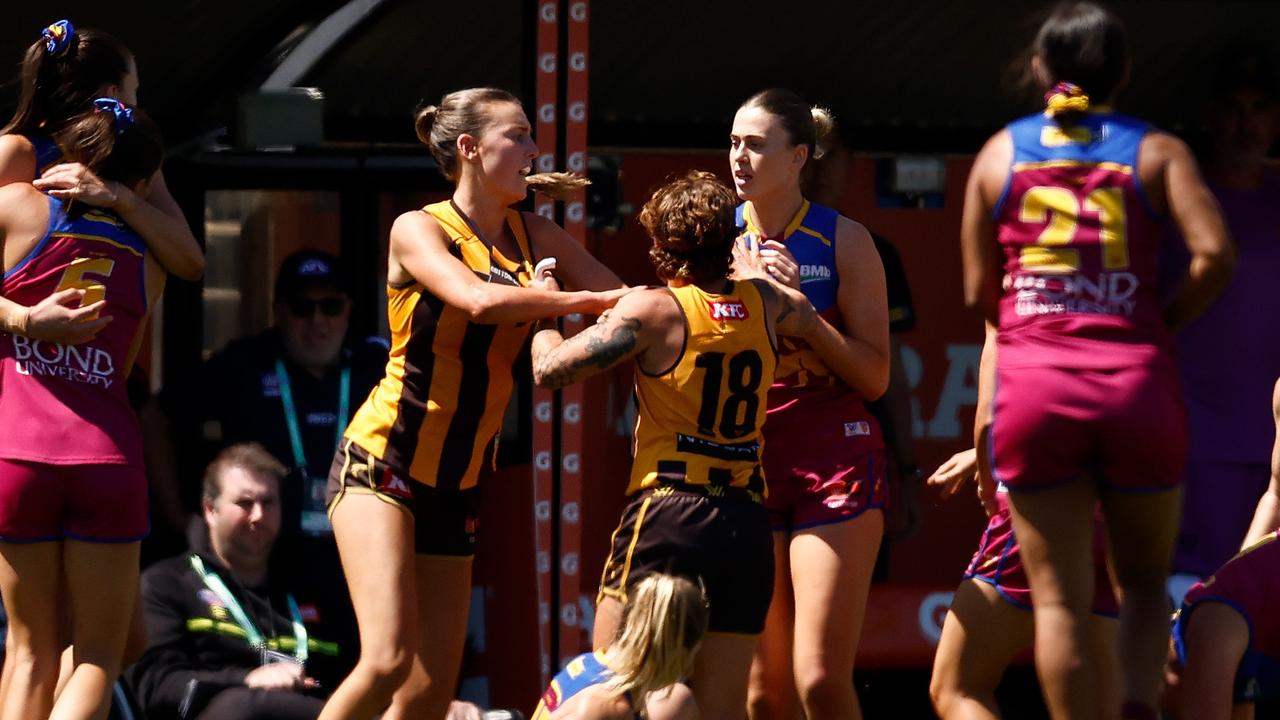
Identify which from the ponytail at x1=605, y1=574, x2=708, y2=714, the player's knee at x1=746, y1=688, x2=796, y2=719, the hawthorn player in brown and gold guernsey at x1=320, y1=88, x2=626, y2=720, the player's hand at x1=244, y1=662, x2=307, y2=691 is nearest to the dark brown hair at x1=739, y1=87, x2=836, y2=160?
the hawthorn player in brown and gold guernsey at x1=320, y1=88, x2=626, y2=720

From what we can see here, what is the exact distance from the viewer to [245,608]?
227 inches

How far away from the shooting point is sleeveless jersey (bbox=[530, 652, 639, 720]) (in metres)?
4.39

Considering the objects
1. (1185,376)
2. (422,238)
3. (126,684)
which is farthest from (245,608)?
(1185,376)

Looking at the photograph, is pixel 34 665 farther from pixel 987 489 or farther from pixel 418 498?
pixel 987 489

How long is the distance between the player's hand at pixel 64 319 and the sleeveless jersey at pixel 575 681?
49.9 inches

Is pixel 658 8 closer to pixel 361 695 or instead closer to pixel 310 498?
pixel 310 498

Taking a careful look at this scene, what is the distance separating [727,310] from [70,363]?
1451mm

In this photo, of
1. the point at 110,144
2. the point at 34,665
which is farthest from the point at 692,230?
the point at 34,665

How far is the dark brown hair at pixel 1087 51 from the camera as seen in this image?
4.21 metres

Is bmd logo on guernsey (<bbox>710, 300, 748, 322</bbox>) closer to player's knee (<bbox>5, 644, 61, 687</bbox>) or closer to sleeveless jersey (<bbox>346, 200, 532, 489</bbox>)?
sleeveless jersey (<bbox>346, 200, 532, 489</bbox>)

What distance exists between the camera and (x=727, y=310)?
14.7ft

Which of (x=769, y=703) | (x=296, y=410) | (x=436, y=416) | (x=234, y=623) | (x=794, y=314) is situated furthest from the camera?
(x=296, y=410)

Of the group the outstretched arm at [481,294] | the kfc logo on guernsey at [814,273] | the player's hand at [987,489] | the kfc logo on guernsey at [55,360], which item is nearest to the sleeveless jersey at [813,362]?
the kfc logo on guernsey at [814,273]

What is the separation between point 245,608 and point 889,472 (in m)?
1.92
